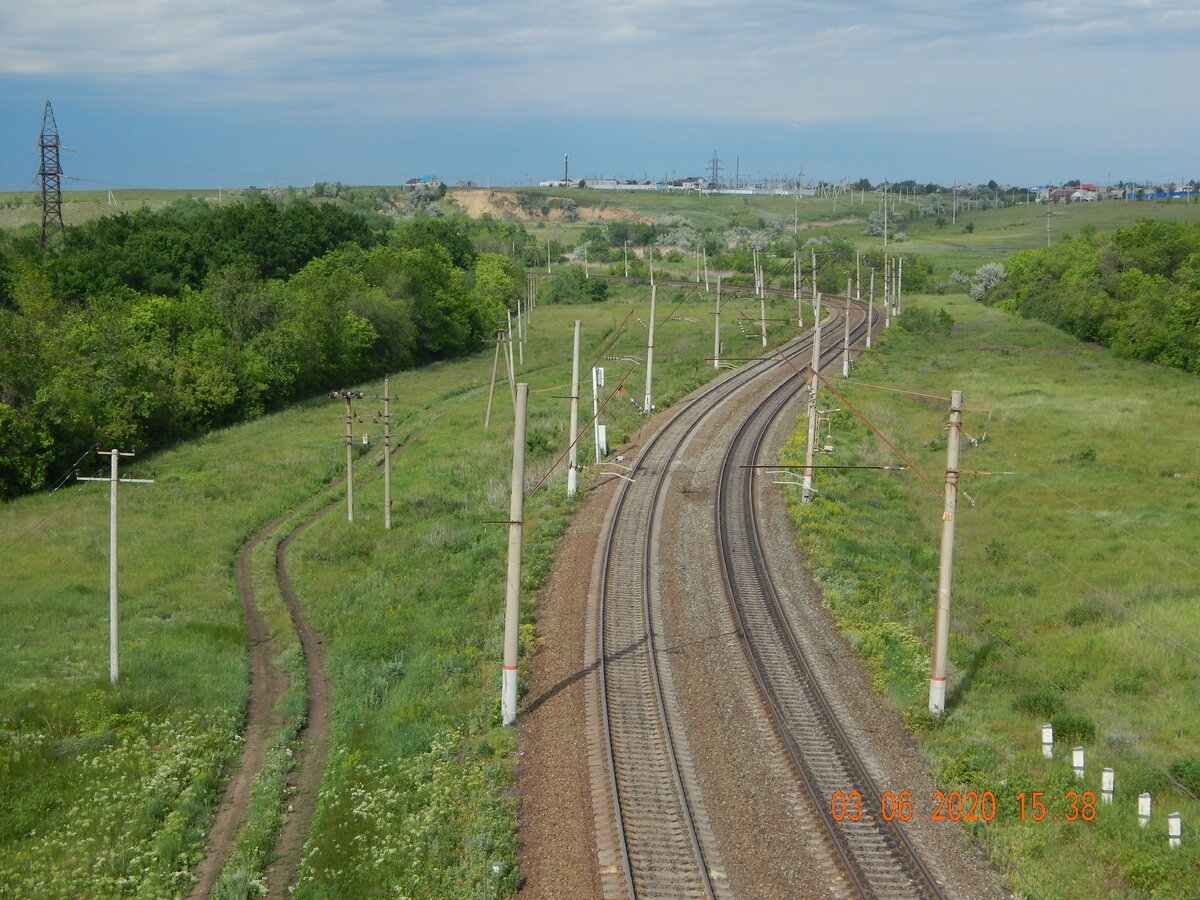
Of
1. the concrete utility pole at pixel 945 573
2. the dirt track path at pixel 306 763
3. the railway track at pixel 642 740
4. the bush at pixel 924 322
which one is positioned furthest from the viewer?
the bush at pixel 924 322

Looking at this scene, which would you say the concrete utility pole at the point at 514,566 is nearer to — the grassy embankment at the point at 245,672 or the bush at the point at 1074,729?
the grassy embankment at the point at 245,672

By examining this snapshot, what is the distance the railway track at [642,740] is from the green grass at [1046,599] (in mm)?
4039

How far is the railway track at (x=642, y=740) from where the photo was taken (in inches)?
563

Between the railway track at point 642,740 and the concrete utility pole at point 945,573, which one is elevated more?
the concrete utility pole at point 945,573

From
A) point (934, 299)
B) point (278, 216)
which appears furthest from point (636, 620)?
point (934, 299)

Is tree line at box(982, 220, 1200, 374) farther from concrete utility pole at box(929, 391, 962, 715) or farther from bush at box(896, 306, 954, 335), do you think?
concrete utility pole at box(929, 391, 962, 715)

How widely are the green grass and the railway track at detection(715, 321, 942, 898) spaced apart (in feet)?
4.39

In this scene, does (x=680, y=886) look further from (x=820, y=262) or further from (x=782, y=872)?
(x=820, y=262)

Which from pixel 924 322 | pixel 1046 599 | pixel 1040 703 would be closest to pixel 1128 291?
pixel 924 322

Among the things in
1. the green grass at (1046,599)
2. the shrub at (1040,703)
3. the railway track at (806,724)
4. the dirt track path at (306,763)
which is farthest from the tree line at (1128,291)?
the dirt track path at (306,763)

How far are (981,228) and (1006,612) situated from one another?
18387 centimetres

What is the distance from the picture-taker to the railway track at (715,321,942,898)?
47.1 feet
